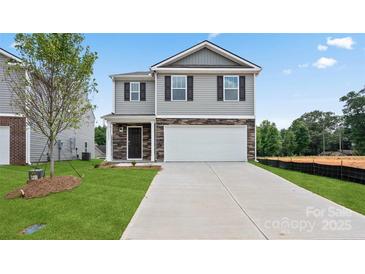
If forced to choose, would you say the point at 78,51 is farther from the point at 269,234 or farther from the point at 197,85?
the point at 197,85

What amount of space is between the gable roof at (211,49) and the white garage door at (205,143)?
11.7ft

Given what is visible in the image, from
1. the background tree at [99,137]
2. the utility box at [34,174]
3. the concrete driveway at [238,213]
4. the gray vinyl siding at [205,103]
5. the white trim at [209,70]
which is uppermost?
the white trim at [209,70]

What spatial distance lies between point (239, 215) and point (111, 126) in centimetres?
1181

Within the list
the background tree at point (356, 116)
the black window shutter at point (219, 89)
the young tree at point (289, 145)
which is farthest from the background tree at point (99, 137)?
the background tree at point (356, 116)

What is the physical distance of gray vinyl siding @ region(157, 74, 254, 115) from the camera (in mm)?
16234

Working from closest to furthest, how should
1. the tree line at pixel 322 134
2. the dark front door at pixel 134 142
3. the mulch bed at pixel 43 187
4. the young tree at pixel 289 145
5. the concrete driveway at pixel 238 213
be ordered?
1. the concrete driveway at pixel 238 213
2. the mulch bed at pixel 43 187
3. the dark front door at pixel 134 142
4. the tree line at pixel 322 134
5. the young tree at pixel 289 145

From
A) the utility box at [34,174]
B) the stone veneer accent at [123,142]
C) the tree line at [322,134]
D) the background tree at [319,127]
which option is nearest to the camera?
the utility box at [34,174]

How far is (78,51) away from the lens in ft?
28.9

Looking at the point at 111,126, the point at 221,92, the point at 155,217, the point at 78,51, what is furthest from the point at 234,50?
the point at 155,217

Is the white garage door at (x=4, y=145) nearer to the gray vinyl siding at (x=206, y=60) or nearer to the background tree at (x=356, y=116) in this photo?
the gray vinyl siding at (x=206, y=60)

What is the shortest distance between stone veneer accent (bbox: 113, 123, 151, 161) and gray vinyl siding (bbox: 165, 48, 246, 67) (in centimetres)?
441

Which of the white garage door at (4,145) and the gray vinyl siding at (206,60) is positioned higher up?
the gray vinyl siding at (206,60)

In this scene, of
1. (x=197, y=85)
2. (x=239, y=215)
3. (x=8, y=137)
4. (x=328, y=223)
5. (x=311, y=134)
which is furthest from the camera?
(x=311, y=134)

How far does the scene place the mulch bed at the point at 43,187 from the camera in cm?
764
